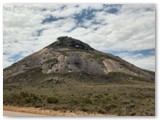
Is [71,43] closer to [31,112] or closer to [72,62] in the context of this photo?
[72,62]

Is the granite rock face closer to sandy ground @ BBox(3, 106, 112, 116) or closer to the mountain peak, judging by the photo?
the mountain peak

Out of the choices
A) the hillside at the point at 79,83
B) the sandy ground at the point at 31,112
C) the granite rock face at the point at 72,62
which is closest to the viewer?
the sandy ground at the point at 31,112

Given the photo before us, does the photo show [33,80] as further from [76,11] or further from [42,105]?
[76,11]

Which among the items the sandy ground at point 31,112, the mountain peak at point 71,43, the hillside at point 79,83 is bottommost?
the sandy ground at point 31,112

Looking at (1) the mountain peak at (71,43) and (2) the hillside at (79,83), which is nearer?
(2) the hillside at (79,83)

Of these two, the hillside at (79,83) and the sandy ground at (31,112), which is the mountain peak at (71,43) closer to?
the hillside at (79,83)

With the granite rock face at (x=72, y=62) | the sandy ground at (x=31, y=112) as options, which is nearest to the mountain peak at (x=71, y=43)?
the granite rock face at (x=72, y=62)

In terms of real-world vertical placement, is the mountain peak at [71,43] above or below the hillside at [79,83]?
above

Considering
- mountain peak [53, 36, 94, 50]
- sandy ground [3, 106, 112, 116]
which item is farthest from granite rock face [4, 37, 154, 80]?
sandy ground [3, 106, 112, 116]
